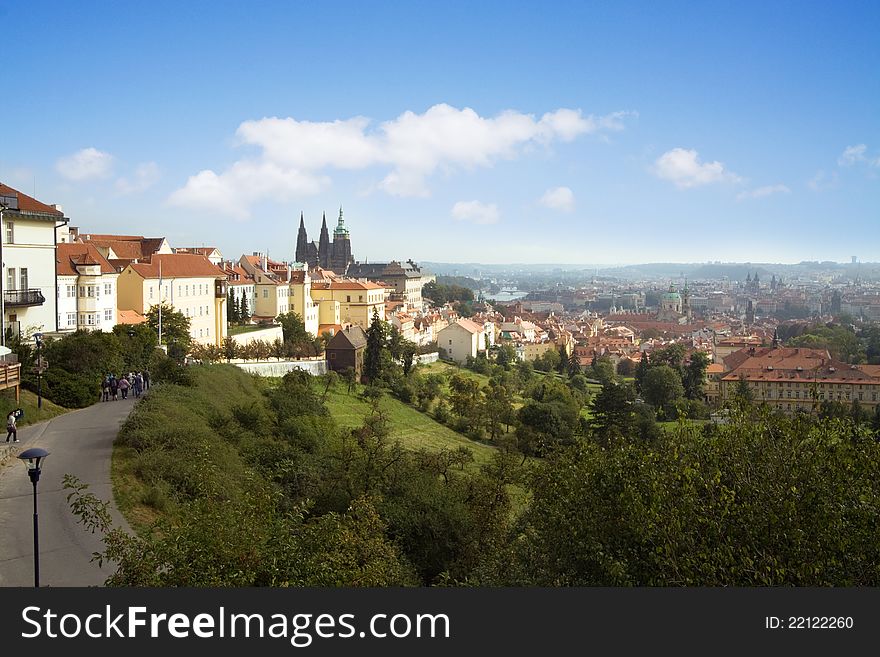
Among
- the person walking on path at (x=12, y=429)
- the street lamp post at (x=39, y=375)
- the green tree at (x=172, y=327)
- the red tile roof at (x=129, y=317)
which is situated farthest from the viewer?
the red tile roof at (x=129, y=317)

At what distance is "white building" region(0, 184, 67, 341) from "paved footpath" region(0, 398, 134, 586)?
529 centimetres

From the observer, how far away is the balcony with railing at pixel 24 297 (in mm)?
23172

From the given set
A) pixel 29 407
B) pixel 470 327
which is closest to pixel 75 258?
pixel 29 407

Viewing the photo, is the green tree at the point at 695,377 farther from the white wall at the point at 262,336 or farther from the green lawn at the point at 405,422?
the white wall at the point at 262,336

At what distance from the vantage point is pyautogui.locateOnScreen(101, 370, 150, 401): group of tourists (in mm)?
23122

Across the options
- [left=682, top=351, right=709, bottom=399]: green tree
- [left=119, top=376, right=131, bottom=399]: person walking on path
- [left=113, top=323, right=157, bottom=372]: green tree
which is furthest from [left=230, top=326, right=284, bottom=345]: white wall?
[left=682, top=351, right=709, bottom=399]: green tree

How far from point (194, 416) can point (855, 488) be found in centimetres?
1520

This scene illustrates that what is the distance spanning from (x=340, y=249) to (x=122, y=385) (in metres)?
123

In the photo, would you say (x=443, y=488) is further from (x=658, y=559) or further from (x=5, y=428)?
(x=658, y=559)

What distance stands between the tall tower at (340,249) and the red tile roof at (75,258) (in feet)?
→ 355

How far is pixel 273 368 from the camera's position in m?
41.1

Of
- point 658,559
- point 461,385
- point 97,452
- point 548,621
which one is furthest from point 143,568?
point 461,385

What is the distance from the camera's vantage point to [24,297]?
2366 centimetres

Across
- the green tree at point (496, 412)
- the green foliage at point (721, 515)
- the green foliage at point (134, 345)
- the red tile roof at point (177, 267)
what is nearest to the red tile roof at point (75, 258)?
the red tile roof at point (177, 267)
